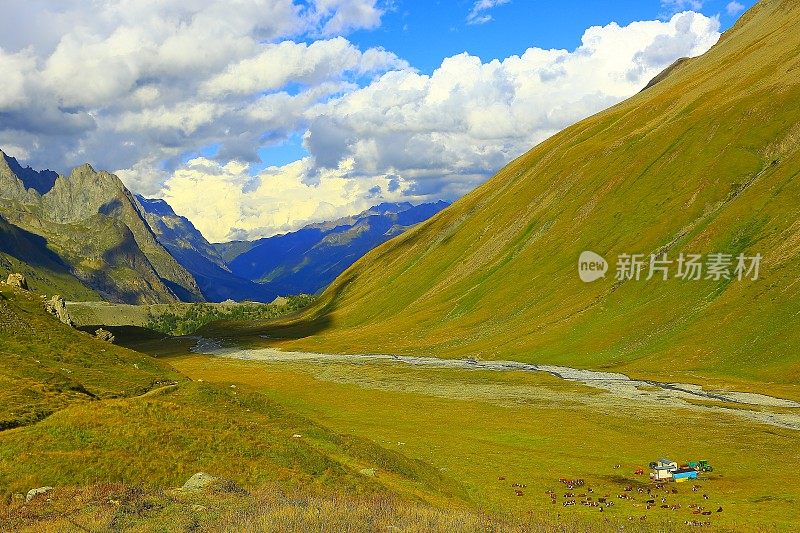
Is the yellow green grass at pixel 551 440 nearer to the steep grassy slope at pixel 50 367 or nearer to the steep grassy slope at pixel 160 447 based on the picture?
the steep grassy slope at pixel 160 447

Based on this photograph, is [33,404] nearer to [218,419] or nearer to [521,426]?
[218,419]

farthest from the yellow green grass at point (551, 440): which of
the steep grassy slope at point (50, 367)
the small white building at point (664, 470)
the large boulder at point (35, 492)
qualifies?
the large boulder at point (35, 492)

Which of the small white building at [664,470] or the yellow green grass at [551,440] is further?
the small white building at [664,470]

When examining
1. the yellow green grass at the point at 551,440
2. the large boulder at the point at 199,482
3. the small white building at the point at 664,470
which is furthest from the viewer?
the small white building at the point at 664,470

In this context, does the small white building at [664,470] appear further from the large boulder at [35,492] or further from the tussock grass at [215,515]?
the large boulder at [35,492]

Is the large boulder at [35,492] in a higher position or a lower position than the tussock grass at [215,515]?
lower

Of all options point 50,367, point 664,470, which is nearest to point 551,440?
point 664,470

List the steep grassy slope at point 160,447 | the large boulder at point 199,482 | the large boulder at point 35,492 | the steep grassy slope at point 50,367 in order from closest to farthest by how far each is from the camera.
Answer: the large boulder at point 35,492, the large boulder at point 199,482, the steep grassy slope at point 160,447, the steep grassy slope at point 50,367

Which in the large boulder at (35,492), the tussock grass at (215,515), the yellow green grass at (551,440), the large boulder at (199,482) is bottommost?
the yellow green grass at (551,440)

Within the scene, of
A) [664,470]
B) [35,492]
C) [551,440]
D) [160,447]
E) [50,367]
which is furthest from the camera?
[551,440]

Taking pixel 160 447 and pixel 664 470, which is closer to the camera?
pixel 160 447

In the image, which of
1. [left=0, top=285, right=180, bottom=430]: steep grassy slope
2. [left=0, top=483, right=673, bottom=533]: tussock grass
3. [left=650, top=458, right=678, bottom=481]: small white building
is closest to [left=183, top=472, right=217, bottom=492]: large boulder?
[left=0, top=483, right=673, bottom=533]: tussock grass

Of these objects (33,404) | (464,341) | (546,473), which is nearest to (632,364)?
(464,341)

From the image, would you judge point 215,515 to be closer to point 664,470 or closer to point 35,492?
point 35,492
